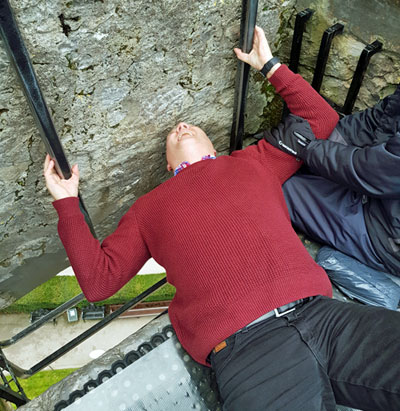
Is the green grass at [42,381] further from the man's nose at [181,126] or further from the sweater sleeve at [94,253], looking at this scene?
the man's nose at [181,126]

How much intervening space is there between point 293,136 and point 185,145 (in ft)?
2.04

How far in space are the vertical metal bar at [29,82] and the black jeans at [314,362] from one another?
118 centimetres

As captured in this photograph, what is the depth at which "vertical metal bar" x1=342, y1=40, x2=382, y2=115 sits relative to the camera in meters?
2.20

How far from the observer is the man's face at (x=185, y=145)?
93.6 inches

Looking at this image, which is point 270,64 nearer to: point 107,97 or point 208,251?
point 107,97

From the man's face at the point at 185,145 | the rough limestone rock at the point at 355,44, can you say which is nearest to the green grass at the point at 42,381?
the man's face at the point at 185,145

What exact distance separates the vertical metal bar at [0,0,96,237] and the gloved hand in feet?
3.92

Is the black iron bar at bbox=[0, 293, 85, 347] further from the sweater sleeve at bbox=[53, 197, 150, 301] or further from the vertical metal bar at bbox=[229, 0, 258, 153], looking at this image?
the vertical metal bar at bbox=[229, 0, 258, 153]

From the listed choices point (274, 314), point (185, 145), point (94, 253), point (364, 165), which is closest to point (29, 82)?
point (94, 253)

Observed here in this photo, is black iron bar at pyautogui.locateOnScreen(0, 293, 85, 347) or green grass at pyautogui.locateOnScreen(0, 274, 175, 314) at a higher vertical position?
black iron bar at pyautogui.locateOnScreen(0, 293, 85, 347)

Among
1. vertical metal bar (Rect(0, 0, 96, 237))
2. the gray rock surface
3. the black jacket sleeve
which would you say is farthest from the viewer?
the black jacket sleeve

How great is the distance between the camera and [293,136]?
7.66 ft

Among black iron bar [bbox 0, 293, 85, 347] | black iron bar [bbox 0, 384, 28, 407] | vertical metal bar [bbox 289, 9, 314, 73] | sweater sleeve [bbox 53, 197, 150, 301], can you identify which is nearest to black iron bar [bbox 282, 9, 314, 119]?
vertical metal bar [bbox 289, 9, 314, 73]

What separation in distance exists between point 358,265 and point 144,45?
1653mm
